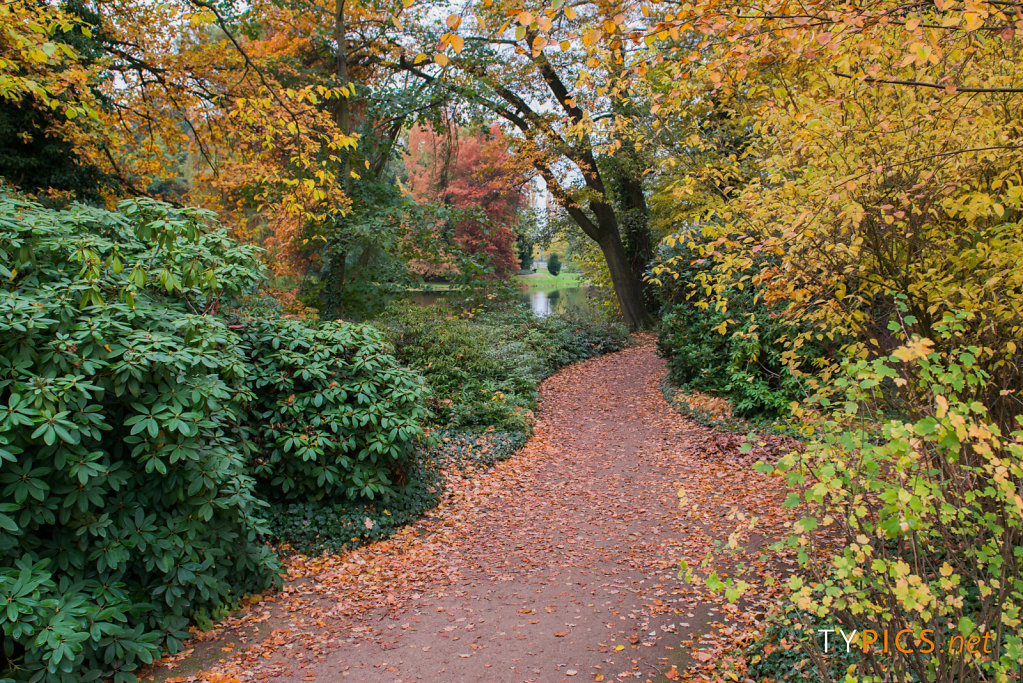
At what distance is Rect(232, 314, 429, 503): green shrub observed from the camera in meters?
5.36

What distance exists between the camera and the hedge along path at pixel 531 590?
3.75m

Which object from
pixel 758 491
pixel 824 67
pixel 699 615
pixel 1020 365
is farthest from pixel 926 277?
pixel 758 491

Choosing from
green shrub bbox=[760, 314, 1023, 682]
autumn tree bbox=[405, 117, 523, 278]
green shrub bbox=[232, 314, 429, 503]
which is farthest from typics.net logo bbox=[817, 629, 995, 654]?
autumn tree bbox=[405, 117, 523, 278]

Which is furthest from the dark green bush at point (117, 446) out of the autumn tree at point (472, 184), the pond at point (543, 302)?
the autumn tree at point (472, 184)

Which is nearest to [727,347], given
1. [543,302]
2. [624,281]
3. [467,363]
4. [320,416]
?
[467,363]

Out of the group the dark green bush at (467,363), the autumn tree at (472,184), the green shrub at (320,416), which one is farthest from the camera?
the autumn tree at (472,184)

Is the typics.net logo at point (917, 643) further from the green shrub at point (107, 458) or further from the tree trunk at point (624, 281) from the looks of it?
the tree trunk at point (624, 281)

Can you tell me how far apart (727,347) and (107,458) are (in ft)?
26.3

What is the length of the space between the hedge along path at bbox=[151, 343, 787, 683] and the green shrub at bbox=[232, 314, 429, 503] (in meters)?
0.64

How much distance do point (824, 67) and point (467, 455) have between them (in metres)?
5.32

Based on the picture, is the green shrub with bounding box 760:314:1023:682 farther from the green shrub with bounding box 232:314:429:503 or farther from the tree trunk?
the tree trunk

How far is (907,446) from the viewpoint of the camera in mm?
2008

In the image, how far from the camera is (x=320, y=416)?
546 centimetres

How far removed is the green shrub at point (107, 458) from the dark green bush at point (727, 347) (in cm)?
484
